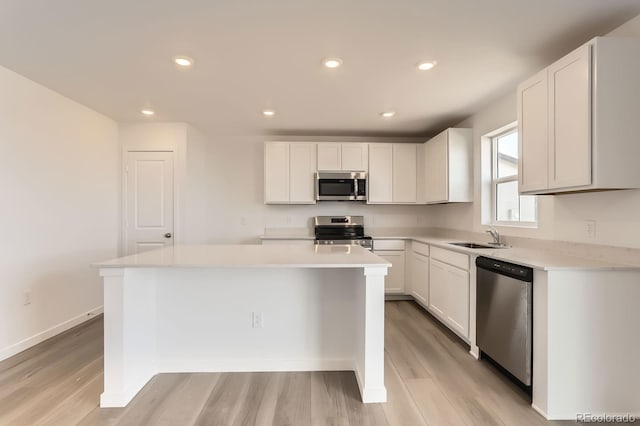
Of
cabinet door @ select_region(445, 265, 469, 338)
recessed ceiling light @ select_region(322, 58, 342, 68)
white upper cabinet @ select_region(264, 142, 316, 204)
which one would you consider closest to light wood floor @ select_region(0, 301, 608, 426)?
cabinet door @ select_region(445, 265, 469, 338)

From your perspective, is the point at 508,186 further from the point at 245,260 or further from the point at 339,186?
the point at 245,260

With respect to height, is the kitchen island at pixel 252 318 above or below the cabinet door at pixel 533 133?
below

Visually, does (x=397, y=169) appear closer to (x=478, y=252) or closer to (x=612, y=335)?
(x=478, y=252)

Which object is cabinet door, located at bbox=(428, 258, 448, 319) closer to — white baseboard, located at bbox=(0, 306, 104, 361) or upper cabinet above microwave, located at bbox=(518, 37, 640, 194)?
upper cabinet above microwave, located at bbox=(518, 37, 640, 194)

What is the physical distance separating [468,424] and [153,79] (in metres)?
3.44

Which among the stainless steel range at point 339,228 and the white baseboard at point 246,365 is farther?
the stainless steel range at point 339,228

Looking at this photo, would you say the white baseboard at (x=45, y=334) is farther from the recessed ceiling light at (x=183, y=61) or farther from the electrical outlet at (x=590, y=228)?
the electrical outlet at (x=590, y=228)

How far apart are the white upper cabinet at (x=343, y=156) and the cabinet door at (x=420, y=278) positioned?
1.44 meters

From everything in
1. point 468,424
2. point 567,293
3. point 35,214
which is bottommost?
point 468,424

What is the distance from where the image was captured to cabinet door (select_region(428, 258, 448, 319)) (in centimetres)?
318

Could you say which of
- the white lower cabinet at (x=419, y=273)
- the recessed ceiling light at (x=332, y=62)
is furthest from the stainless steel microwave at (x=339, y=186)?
the recessed ceiling light at (x=332, y=62)

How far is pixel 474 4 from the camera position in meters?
1.72

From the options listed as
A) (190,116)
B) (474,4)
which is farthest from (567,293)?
(190,116)

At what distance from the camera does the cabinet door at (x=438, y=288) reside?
3.18 metres
